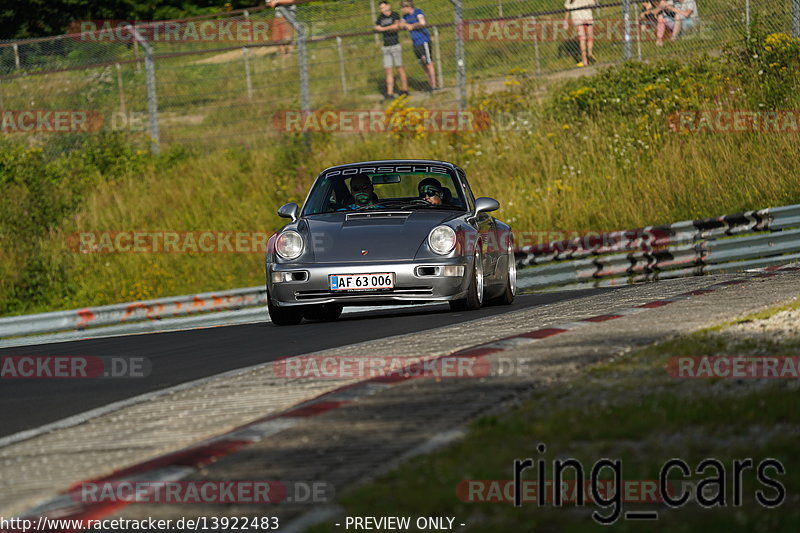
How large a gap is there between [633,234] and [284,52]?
9.28 meters

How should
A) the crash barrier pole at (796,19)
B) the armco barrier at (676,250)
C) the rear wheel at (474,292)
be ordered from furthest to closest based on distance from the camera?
Answer: the crash barrier pole at (796,19), the armco barrier at (676,250), the rear wheel at (474,292)

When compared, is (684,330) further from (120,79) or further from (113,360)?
(120,79)

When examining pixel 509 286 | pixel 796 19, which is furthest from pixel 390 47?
pixel 509 286

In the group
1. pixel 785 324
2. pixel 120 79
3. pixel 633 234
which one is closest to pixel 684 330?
pixel 785 324

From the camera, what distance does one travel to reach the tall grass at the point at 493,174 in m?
20.8

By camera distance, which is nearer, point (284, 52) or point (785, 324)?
point (785, 324)

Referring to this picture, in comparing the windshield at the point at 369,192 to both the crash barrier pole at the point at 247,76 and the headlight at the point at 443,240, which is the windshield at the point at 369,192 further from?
the crash barrier pole at the point at 247,76

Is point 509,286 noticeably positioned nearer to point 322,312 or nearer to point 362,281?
point 322,312

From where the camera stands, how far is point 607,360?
704 centimetres

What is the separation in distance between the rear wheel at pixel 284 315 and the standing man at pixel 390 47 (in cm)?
1315

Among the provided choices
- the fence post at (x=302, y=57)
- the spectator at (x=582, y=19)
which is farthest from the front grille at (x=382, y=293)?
the spectator at (x=582, y=19)

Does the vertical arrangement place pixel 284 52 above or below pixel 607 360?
above

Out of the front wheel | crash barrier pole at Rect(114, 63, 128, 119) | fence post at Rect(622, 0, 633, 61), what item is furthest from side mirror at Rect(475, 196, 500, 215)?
crash barrier pole at Rect(114, 63, 128, 119)

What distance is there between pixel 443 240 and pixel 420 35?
13703 millimetres
